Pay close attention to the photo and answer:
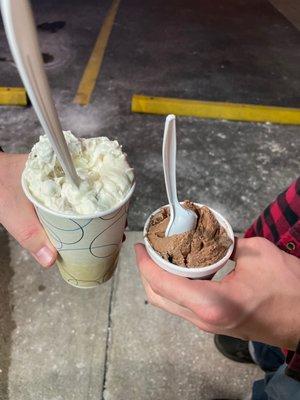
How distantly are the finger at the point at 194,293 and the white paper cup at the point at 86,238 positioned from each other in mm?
172

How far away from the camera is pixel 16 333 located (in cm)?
188

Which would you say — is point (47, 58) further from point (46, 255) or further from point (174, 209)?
point (174, 209)

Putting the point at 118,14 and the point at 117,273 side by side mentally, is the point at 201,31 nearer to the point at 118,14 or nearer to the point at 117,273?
the point at 118,14

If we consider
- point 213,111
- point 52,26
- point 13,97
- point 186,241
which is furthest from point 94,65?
point 186,241

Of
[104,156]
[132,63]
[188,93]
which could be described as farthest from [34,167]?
[132,63]

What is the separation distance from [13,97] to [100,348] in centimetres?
219

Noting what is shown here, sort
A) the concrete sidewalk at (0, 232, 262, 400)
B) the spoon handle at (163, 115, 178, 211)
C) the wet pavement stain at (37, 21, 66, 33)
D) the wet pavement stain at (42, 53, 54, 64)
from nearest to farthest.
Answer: the spoon handle at (163, 115, 178, 211) → the concrete sidewalk at (0, 232, 262, 400) → the wet pavement stain at (42, 53, 54, 64) → the wet pavement stain at (37, 21, 66, 33)

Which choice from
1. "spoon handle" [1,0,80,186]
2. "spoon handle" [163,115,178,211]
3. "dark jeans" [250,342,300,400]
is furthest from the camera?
"dark jeans" [250,342,300,400]

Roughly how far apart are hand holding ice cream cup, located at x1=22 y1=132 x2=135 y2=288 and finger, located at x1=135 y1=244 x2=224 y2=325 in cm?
19

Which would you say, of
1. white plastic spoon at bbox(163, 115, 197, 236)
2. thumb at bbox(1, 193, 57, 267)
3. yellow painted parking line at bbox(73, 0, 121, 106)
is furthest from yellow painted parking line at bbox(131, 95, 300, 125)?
white plastic spoon at bbox(163, 115, 197, 236)

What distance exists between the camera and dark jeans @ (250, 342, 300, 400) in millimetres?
1287

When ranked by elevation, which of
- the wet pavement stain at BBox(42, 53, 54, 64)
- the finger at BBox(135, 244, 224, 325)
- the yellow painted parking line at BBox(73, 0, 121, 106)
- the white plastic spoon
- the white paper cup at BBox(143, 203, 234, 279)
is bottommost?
the yellow painted parking line at BBox(73, 0, 121, 106)

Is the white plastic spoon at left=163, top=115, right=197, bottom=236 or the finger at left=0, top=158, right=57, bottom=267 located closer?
the white plastic spoon at left=163, top=115, right=197, bottom=236

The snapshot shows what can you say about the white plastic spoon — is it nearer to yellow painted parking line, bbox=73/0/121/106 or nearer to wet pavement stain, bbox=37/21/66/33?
yellow painted parking line, bbox=73/0/121/106
